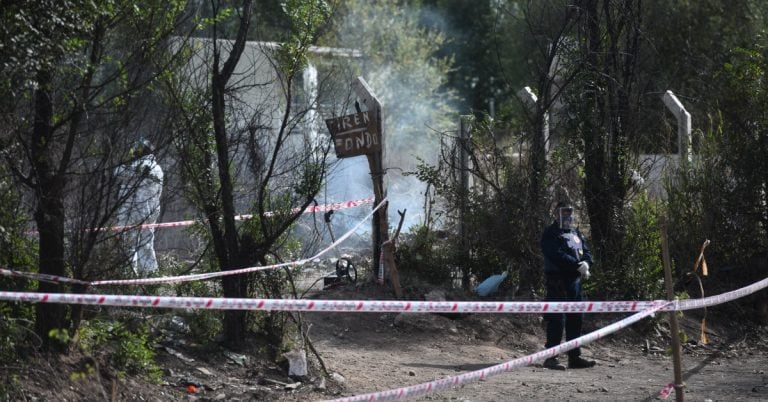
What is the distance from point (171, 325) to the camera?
815 centimetres

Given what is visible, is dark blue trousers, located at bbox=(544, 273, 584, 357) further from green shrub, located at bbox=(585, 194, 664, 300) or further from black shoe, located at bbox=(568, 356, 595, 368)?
green shrub, located at bbox=(585, 194, 664, 300)

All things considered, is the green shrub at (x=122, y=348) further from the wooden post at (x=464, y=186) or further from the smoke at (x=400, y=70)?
the smoke at (x=400, y=70)

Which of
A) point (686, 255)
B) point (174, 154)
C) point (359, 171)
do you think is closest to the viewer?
point (174, 154)

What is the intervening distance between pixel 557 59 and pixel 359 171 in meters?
7.80

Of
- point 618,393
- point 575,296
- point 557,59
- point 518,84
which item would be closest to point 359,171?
point 557,59

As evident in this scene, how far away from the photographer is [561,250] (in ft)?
30.6

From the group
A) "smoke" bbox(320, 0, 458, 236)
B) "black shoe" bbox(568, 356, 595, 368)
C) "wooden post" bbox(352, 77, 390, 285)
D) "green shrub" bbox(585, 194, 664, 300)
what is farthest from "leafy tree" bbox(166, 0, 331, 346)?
"smoke" bbox(320, 0, 458, 236)

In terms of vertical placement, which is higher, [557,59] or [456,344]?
[557,59]

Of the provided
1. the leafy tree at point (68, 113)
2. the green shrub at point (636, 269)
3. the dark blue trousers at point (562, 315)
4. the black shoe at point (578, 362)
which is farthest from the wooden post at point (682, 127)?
the leafy tree at point (68, 113)

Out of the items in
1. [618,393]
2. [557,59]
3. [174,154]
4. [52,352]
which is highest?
[557,59]

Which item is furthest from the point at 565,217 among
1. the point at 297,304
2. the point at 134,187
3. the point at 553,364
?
the point at 134,187

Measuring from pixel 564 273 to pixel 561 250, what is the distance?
252 mm

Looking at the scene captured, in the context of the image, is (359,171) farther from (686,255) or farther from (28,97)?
(28,97)

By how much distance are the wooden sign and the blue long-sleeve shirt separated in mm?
2328
